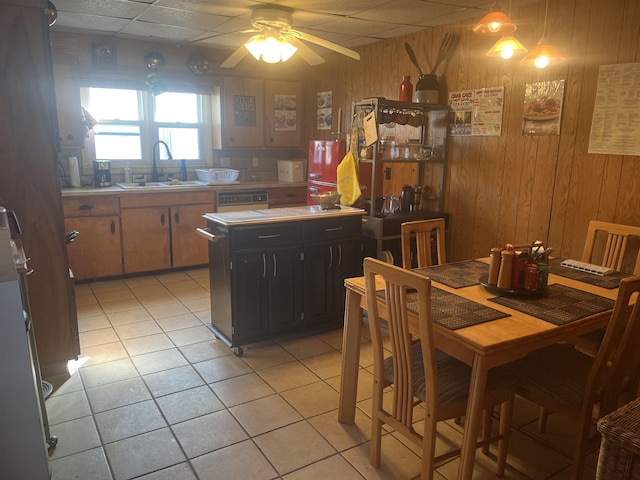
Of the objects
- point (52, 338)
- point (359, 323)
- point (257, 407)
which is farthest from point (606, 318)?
point (52, 338)

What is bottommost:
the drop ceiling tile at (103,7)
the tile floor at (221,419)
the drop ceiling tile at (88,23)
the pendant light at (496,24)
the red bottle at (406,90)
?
the tile floor at (221,419)

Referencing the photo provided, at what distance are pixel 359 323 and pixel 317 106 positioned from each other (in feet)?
12.7

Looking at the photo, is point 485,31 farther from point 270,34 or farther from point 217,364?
point 217,364

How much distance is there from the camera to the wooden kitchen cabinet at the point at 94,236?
4297mm

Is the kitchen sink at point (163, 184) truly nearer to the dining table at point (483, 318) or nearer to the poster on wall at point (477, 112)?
the poster on wall at point (477, 112)

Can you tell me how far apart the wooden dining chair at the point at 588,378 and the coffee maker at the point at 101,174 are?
13.9 feet

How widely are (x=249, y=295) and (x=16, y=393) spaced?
1.56m

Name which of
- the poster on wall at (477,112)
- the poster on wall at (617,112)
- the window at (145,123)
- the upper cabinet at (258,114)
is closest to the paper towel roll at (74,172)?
the window at (145,123)

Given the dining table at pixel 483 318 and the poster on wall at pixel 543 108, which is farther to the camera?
the poster on wall at pixel 543 108

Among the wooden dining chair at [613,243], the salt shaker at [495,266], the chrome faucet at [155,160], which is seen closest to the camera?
the salt shaker at [495,266]

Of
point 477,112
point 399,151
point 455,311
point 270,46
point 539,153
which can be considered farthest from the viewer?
point 399,151

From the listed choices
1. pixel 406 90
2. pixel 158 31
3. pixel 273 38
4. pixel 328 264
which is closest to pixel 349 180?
pixel 328 264

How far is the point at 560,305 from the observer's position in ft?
6.55

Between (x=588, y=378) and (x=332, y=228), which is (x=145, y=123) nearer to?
(x=332, y=228)
